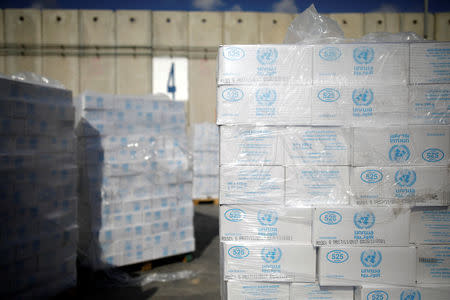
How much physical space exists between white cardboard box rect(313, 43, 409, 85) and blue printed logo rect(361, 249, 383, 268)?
4.05ft

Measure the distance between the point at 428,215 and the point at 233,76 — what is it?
1745 mm

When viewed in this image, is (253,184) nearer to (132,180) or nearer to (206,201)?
(132,180)

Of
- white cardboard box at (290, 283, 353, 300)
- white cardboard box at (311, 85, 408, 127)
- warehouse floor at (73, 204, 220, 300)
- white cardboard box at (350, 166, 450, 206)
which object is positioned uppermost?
white cardboard box at (311, 85, 408, 127)

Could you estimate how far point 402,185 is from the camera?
220 cm

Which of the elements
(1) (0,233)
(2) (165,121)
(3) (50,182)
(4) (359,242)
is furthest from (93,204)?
(4) (359,242)

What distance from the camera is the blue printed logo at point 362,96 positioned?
7.20ft

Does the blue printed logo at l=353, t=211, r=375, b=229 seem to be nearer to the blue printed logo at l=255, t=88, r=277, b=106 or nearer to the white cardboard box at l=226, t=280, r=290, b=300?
the white cardboard box at l=226, t=280, r=290, b=300

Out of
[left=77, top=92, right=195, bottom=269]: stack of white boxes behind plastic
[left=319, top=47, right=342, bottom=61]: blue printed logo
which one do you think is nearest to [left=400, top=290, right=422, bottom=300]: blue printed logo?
[left=319, top=47, right=342, bottom=61]: blue printed logo

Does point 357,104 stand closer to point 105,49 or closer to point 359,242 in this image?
point 359,242

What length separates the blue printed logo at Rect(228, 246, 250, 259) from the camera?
2.29 m

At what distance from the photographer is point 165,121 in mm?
4465

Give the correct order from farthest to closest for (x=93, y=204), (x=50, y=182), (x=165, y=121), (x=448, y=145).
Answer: (x=165, y=121), (x=93, y=204), (x=50, y=182), (x=448, y=145)

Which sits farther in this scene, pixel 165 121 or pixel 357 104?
pixel 165 121

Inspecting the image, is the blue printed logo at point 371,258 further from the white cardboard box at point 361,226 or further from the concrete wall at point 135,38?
the concrete wall at point 135,38
